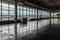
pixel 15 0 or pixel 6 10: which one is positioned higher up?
pixel 15 0

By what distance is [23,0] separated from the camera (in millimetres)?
23016

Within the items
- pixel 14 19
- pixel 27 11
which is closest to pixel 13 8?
pixel 14 19

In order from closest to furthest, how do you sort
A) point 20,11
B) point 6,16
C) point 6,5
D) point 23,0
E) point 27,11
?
point 23,0
point 6,5
point 6,16
point 20,11
point 27,11

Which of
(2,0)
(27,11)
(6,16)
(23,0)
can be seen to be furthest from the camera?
(27,11)

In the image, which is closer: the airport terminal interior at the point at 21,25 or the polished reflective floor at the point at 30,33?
the polished reflective floor at the point at 30,33

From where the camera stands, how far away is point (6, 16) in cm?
2642

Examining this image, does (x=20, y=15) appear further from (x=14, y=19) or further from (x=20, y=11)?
(x=14, y=19)

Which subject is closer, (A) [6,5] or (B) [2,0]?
(B) [2,0]

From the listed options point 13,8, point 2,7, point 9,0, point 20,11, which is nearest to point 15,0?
point 9,0

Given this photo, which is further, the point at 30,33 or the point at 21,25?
the point at 21,25

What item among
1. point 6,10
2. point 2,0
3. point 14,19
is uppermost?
point 2,0

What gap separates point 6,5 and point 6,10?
112cm

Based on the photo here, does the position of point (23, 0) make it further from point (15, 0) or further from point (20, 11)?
point (20, 11)

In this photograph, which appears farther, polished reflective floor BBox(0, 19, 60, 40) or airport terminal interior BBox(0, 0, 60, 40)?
airport terminal interior BBox(0, 0, 60, 40)
